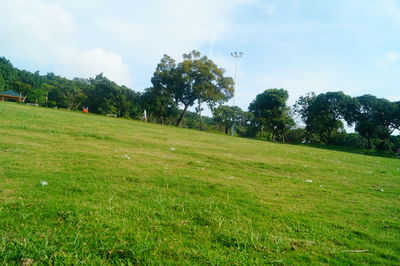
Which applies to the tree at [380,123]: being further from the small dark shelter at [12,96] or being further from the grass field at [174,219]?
the small dark shelter at [12,96]

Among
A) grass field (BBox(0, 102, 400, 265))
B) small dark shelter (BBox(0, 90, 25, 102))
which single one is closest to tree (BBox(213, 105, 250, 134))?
grass field (BBox(0, 102, 400, 265))

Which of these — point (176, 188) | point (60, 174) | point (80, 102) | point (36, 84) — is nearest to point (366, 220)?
point (176, 188)

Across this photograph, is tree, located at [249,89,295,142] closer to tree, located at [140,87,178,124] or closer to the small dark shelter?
tree, located at [140,87,178,124]

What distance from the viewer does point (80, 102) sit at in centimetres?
7681

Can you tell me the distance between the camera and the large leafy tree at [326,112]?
162 ft

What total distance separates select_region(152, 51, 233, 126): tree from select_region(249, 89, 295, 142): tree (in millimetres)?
10249

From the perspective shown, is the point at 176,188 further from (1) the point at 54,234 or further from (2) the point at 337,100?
(2) the point at 337,100

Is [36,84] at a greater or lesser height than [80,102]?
greater

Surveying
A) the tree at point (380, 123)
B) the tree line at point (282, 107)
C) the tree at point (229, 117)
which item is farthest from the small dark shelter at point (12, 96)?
the tree at point (380, 123)

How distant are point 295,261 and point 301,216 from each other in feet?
5.46

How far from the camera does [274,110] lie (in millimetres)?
53250

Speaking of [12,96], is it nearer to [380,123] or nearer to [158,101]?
[158,101]

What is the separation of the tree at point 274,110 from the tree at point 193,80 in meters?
10.2

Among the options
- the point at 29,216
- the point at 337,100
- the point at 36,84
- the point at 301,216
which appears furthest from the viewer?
the point at 36,84
